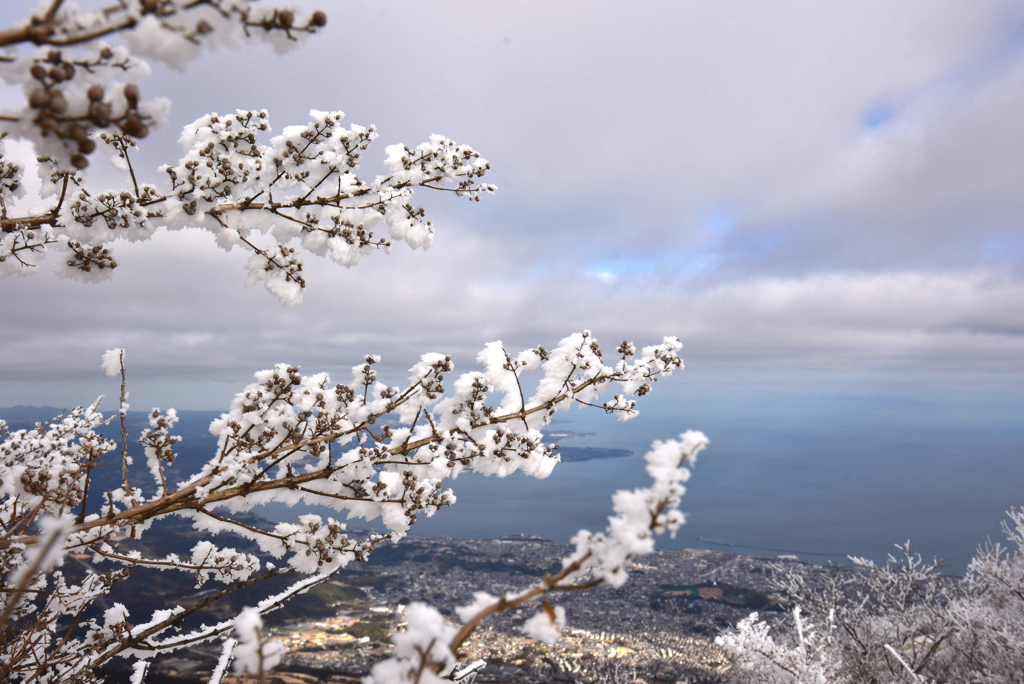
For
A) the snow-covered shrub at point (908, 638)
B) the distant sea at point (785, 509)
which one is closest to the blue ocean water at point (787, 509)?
the distant sea at point (785, 509)

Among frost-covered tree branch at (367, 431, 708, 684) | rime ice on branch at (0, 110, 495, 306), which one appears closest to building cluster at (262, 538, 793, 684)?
rime ice on branch at (0, 110, 495, 306)

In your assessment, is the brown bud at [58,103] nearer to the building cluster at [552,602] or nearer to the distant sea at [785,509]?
the building cluster at [552,602]

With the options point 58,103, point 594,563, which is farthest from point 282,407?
point 594,563

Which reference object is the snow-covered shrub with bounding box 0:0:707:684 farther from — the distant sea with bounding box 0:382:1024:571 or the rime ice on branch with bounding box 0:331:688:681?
the distant sea with bounding box 0:382:1024:571

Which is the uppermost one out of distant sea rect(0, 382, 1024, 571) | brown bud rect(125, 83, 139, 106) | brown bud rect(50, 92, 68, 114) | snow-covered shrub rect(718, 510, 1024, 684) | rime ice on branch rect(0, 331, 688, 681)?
brown bud rect(125, 83, 139, 106)

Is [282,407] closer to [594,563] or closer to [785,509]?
[594,563]
